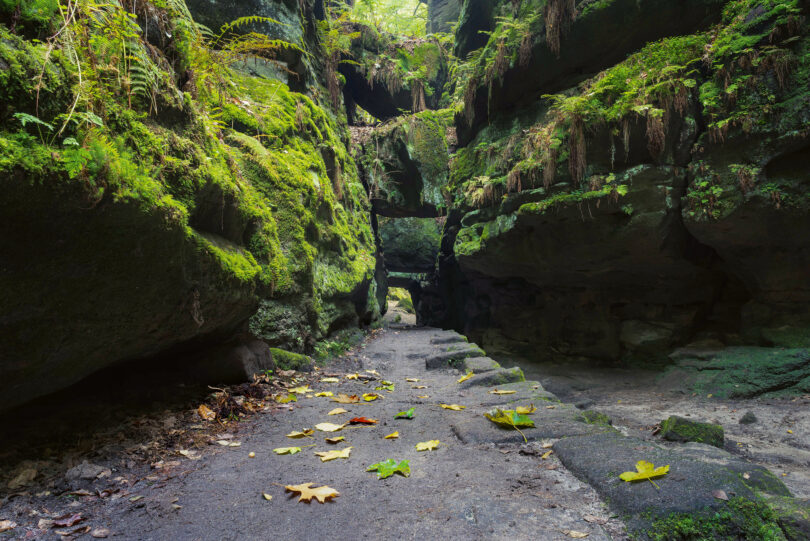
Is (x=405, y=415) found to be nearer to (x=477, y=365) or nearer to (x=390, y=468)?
(x=390, y=468)

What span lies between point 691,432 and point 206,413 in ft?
14.1

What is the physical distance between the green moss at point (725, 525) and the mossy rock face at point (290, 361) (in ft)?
13.0

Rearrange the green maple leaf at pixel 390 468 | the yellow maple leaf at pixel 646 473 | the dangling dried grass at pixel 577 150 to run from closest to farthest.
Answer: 1. the yellow maple leaf at pixel 646 473
2. the green maple leaf at pixel 390 468
3. the dangling dried grass at pixel 577 150

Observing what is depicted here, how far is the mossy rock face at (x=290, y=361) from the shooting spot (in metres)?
4.56

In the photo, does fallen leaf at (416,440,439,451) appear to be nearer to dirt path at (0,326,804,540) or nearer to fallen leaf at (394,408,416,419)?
dirt path at (0,326,804,540)

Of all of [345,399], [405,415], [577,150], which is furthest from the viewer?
[577,150]

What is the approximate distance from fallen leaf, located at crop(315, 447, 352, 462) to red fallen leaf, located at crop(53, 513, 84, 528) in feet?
3.89

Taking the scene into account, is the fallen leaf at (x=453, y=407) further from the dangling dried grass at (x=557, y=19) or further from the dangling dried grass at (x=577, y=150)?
the dangling dried grass at (x=557, y=19)

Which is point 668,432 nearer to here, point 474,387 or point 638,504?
point 474,387

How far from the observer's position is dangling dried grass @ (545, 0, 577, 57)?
8.26m

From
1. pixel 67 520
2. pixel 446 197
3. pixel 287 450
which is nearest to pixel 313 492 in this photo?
pixel 287 450

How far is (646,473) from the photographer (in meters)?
1.81

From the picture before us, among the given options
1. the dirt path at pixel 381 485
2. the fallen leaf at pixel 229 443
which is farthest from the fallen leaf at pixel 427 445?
the fallen leaf at pixel 229 443

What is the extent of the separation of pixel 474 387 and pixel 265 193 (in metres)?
3.78
